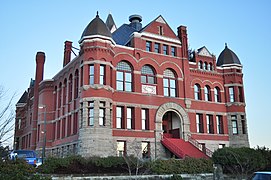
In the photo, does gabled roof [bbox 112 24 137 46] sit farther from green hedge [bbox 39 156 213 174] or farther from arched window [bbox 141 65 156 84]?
green hedge [bbox 39 156 213 174]

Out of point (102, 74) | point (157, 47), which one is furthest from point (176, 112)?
point (102, 74)

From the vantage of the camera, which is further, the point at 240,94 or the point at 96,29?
the point at 240,94

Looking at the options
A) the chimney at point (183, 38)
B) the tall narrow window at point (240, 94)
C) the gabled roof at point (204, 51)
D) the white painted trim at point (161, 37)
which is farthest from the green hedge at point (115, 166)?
the gabled roof at point (204, 51)

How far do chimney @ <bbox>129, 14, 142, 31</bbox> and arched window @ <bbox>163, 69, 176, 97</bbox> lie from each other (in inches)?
404

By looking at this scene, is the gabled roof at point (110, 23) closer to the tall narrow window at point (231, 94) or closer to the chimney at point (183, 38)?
the chimney at point (183, 38)

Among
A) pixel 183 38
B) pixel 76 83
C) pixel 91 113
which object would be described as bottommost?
pixel 91 113

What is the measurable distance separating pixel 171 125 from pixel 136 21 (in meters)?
17.3

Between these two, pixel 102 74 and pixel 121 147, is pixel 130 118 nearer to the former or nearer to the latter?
pixel 121 147

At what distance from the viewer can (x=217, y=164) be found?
28844 mm

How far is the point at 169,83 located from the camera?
39750 millimetres

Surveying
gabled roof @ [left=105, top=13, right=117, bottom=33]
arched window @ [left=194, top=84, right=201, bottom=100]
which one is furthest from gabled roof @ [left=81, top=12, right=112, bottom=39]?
gabled roof @ [left=105, top=13, right=117, bottom=33]

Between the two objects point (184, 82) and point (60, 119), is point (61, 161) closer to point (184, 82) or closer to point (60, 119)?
point (60, 119)

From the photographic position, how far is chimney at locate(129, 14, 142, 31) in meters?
46.5

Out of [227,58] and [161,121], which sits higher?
[227,58]
